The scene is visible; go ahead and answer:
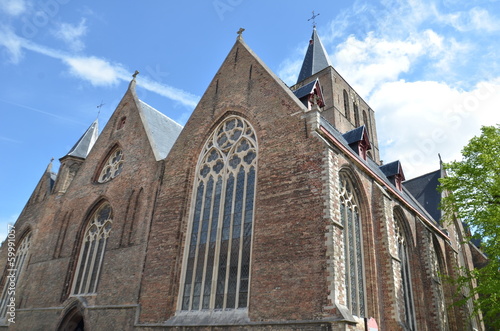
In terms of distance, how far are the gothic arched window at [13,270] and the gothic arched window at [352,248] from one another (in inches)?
665

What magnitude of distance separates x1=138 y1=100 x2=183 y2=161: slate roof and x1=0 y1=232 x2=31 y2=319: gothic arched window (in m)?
9.81

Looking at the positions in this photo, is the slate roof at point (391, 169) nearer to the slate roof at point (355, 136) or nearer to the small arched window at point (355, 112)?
the slate roof at point (355, 136)

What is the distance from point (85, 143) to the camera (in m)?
23.0

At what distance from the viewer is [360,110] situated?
98.0 ft

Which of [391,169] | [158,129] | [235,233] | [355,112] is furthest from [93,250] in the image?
[355,112]

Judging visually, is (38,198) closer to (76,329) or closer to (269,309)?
(76,329)

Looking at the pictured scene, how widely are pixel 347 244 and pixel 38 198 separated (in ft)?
63.3

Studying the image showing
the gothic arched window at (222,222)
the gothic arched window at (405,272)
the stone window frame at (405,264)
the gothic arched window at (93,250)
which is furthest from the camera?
the gothic arched window at (93,250)

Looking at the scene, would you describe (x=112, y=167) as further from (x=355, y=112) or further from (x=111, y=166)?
(x=355, y=112)

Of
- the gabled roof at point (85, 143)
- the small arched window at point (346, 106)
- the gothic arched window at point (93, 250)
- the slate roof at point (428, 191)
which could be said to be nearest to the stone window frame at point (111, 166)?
the gothic arched window at point (93, 250)

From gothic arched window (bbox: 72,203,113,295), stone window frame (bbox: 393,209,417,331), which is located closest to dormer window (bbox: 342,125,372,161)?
stone window frame (bbox: 393,209,417,331)

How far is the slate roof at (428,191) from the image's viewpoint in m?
23.4

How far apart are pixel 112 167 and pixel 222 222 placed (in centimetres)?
861

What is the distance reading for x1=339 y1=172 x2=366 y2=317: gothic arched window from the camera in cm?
1091
